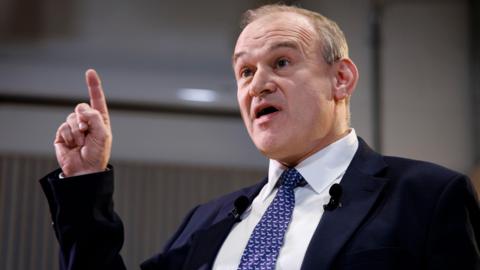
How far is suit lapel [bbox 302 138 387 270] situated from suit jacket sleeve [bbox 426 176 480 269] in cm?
15

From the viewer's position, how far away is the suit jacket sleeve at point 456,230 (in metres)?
1.43

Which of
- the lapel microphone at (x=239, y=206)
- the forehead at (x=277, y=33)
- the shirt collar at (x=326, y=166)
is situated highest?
the forehead at (x=277, y=33)

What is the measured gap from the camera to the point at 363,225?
5.03ft

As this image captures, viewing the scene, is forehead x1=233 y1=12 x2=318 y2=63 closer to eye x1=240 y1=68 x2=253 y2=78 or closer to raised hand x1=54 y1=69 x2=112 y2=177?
eye x1=240 y1=68 x2=253 y2=78

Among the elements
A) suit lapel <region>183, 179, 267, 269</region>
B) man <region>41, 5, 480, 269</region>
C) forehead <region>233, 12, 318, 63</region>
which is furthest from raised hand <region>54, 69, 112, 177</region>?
forehead <region>233, 12, 318, 63</region>

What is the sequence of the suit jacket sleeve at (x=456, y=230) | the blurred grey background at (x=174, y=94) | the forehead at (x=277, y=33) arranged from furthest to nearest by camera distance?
the blurred grey background at (x=174, y=94), the forehead at (x=277, y=33), the suit jacket sleeve at (x=456, y=230)

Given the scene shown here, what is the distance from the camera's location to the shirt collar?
1.72m

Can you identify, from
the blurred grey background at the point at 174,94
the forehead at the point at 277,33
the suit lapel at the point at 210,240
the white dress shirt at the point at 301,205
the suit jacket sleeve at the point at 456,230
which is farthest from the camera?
the blurred grey background at the point at 174,94

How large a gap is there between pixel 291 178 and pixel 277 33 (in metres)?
0.35

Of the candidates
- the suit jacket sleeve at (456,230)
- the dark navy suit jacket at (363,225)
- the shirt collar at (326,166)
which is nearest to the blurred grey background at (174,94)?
the shirt collar at (326,166)

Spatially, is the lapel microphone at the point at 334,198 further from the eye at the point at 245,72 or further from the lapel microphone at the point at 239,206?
the eye at the point at 245,72

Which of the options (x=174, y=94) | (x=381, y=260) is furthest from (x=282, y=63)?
(x=174, y=94)

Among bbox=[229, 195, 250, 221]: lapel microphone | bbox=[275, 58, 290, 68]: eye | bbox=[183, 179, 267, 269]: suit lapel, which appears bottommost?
bbox=[183, 179, 267, 269]: suit lapel

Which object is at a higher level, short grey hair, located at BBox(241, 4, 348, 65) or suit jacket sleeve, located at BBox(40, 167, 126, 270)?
short grey hair, located at BBox(241, 4, 348, 65)
